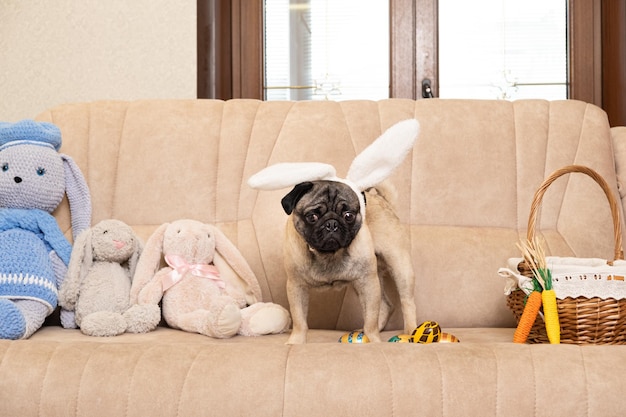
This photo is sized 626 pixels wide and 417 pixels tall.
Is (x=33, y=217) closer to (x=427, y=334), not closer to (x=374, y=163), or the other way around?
(x=374, y=163)

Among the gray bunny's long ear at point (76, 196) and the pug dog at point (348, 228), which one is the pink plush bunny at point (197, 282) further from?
the gray bunny's long ear at point (76, 196)

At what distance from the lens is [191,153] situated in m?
2.03

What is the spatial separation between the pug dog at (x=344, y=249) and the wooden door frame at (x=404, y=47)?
5.07 feet

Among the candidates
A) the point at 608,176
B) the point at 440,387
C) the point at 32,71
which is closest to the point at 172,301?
the point at 440,387

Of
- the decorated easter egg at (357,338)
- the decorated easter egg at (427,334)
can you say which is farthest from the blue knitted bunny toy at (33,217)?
the decorated easter egg at (427,334)

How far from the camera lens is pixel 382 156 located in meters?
1.53

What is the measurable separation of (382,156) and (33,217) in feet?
2.96

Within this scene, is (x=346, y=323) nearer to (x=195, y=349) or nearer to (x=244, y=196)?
(x=244, y=196)

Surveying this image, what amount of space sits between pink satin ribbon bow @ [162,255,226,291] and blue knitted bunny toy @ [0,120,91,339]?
10.2 inches

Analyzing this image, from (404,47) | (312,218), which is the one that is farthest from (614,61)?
(312,218)

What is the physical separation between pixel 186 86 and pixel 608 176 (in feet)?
5.39

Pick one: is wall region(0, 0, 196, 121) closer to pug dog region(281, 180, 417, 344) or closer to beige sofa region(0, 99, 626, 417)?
beige sofa region(0, 99, 626, 417)

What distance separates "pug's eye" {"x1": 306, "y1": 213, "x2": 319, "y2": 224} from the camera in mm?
1416

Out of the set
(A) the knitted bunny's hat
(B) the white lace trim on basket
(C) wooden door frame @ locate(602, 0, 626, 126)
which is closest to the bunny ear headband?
(B) the white lace trim on basket
